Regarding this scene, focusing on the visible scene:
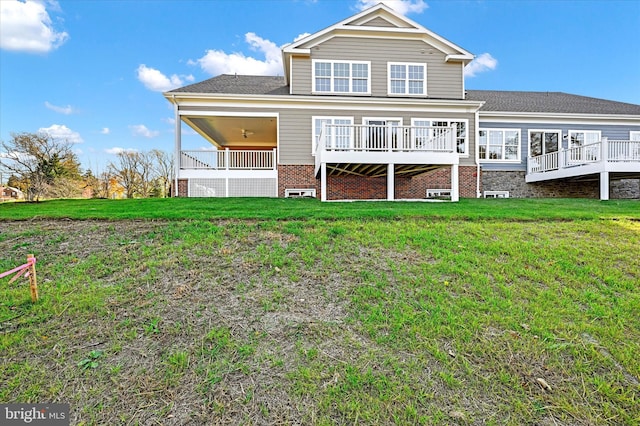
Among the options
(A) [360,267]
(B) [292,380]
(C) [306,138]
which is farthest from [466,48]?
(B) [292,380]

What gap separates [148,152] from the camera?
2538 centimetres

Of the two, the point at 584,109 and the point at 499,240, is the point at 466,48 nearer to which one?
the point at 584,109

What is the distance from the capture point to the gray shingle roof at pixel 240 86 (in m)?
13.2

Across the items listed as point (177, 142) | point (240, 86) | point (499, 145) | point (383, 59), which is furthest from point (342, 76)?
point (499, 145)

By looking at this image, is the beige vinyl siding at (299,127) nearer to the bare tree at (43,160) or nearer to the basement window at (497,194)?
the basement window at (497,194)

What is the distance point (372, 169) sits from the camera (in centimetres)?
1177

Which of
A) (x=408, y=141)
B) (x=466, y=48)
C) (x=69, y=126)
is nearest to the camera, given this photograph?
(x=408, y=141)

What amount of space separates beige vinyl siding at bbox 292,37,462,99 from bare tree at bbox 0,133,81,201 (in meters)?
15.6

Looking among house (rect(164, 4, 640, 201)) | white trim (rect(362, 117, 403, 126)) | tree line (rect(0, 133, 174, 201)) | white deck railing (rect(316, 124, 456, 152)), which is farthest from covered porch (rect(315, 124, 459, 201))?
tree line (rect(0, 133, 174, 201))

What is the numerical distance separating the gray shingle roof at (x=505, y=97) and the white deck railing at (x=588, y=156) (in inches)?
111

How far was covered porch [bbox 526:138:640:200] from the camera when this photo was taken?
38.2 feet

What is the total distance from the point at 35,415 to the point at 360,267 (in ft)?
11.3

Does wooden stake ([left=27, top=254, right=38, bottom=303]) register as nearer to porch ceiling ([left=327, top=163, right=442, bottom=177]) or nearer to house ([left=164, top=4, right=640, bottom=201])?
porch ceiling ([left=327, top=163, right=442, bottom=177])

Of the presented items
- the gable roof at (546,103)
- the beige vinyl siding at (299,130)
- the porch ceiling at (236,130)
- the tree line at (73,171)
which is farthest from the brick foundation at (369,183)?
the tree line at (73,171)
